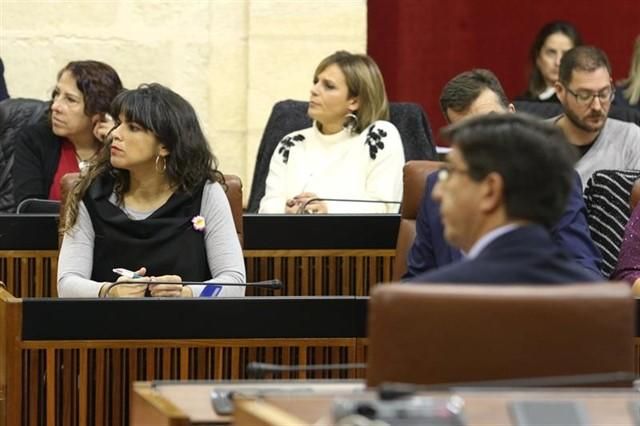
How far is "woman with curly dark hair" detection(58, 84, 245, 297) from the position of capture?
4.47 metres

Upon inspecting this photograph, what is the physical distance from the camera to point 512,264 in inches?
106

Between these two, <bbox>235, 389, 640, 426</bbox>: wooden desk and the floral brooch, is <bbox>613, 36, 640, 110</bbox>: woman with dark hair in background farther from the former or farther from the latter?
<bbox>235, 389, 640, 426</bbox>: wooden desk

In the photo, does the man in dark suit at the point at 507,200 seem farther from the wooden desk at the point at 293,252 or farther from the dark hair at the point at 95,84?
the dark hair at the point at 95,84

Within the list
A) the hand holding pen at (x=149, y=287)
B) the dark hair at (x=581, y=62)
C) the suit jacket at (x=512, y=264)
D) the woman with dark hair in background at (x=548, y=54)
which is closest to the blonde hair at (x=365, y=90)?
the dark hair at (x=581, y=62)

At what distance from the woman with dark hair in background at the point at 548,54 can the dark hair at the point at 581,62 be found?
5.81 feet

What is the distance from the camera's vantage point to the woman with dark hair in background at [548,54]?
7492 millimetres

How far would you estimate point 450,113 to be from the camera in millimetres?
5176

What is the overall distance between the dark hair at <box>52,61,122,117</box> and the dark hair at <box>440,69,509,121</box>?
1373mm

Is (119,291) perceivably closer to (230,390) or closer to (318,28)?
(230,390)

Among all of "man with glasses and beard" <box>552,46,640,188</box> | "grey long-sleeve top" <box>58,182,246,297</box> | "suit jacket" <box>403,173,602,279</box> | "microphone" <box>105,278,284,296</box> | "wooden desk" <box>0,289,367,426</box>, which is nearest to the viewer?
"wooden desk" <box>0,289,367,426</box>

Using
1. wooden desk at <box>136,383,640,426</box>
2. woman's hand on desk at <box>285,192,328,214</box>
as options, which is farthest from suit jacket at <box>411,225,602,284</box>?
woman's hand on desk at <box>285,192,328,214</box>

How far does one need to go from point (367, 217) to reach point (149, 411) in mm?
2473

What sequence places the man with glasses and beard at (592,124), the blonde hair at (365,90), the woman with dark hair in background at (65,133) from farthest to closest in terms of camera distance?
the blonde hair at (365,90) < the woman with dark hair in background at (65,133) < the man with glasses and beard at (592,124)

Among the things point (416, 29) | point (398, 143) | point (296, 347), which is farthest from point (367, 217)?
point (416, 29)
